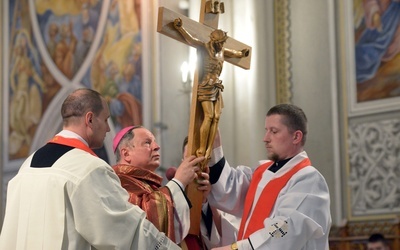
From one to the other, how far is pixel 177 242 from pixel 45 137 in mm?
7804

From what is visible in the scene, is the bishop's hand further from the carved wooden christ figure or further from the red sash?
the red sash

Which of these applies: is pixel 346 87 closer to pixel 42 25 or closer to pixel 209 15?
pixel 209 15

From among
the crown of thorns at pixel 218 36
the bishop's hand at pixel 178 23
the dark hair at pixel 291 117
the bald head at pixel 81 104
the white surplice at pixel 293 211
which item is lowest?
the white surplice at pixel 293 211

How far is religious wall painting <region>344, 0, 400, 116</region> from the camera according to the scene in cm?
845

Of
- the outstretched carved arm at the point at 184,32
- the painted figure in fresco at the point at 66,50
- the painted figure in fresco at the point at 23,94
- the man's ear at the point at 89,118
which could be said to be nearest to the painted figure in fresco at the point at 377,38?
the outstretched carved arm at the point at 184,32

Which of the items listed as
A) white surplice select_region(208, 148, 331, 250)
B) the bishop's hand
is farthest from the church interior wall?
the bishop's hand

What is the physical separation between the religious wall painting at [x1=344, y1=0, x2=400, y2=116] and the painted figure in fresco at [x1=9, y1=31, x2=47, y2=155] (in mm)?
5334

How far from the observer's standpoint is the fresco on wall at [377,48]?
8.45 metres

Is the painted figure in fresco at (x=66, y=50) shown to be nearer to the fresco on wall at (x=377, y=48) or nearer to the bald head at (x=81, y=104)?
the fresco on wall at (x=377, y=48)

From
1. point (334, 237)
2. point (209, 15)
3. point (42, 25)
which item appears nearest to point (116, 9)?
point (42, 25)

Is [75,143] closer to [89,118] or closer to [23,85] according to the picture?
[89,118]

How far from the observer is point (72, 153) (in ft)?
14.1

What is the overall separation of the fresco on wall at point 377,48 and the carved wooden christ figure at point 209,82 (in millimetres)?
4003

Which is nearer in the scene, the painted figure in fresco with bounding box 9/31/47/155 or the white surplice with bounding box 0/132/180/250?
the white surplice with bounding box 0/132/180/250
